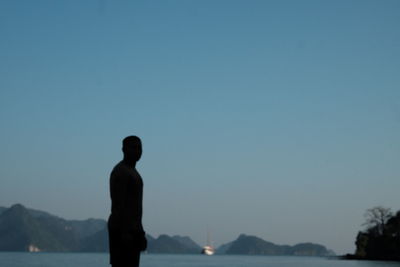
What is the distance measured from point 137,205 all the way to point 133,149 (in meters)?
0.88

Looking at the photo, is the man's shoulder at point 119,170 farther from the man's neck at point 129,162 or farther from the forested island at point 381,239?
the forested island at point 381,239

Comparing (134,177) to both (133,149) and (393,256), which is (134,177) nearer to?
(133,149)

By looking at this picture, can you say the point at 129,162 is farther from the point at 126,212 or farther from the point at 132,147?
the point at 126,212

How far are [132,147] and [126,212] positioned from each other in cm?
103

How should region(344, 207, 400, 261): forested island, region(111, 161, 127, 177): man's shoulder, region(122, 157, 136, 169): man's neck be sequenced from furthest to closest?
region(344, 207, 400, 261): forested island → region(122, 157, 136, 169): man's neck → region(111, 161, 127, 177): man's shoulder

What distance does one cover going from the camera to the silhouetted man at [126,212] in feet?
29.5

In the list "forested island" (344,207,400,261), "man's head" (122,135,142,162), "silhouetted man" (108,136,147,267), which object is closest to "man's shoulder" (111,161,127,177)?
"silhouetted man" (108,136,147,267)

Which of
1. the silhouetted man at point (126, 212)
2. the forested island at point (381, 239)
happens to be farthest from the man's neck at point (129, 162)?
the forested island at point (381, 239)

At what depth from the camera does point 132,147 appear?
30.8 ft

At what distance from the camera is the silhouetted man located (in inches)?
353

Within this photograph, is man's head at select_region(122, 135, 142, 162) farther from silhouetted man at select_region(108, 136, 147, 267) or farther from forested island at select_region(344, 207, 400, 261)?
forested island at select_region(344, 207, 400, 261)

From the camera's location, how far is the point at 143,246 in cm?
918

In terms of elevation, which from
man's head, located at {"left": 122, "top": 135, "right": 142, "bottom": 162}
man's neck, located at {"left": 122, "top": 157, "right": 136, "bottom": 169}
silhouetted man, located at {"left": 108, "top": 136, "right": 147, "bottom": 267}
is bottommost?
silhouetted man, located at {"left": 108, "top": 136, "right": 147, "bottom": 267}

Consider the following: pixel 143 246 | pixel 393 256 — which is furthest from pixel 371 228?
pixel 143 246
